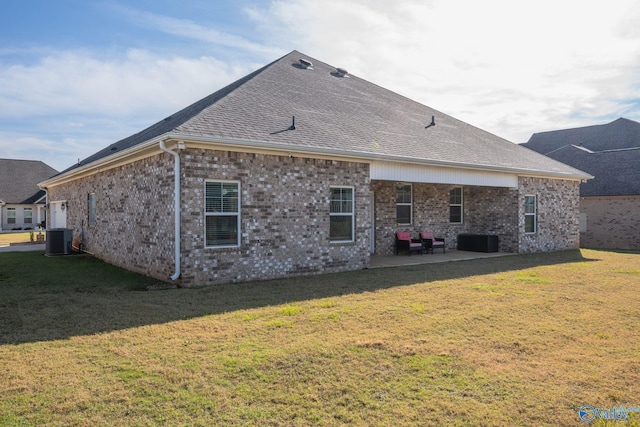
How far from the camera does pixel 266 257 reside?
33.7 feet

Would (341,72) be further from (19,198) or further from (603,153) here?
(19,198)

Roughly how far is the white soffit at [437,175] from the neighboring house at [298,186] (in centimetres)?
4

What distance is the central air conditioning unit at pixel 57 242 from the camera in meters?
15.9

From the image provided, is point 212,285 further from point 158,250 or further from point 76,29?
point 76,29

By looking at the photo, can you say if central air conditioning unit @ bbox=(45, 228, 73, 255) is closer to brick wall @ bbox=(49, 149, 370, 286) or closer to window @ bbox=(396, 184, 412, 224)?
brick wall @ bbox=(49, 149, 370, 286)

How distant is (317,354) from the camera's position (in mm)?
5035

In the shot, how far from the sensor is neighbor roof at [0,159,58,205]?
122 ft

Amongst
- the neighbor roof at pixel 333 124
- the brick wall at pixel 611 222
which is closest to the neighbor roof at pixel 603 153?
the brick wall at pixel 611 222

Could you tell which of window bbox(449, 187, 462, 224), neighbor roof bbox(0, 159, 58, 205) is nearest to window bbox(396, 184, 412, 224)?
window bbox(449, 187, 462, 224)

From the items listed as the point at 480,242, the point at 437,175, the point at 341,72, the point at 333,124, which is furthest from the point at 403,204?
the point at 341,72

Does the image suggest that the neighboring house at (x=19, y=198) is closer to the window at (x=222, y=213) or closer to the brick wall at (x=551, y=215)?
the window at (x=222, y=213)

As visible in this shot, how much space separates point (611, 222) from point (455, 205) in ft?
34.9

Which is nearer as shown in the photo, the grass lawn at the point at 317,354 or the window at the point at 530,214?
the grass lawn at the point at 317,354

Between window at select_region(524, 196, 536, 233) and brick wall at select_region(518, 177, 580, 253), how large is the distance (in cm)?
18
